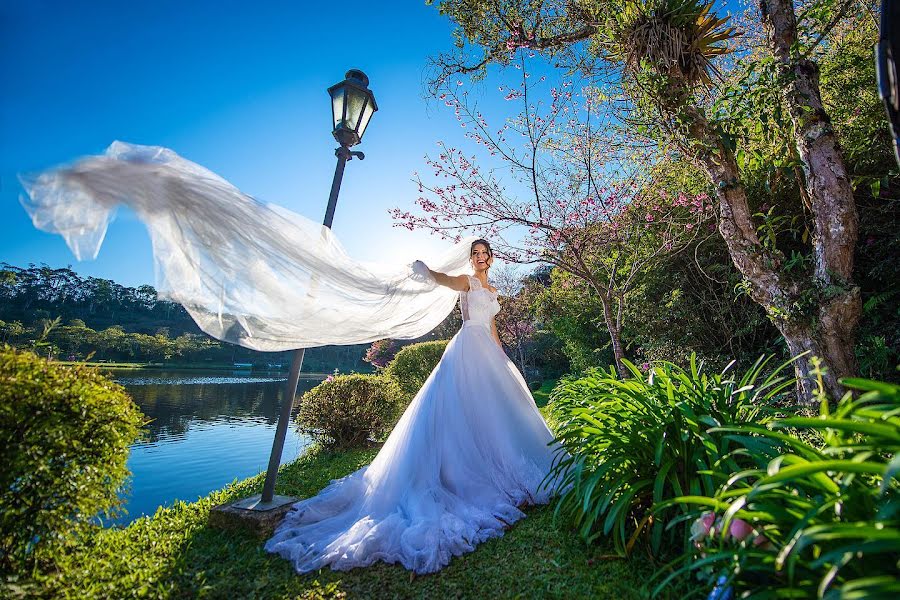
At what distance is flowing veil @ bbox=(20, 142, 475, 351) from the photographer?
2146 millimetres

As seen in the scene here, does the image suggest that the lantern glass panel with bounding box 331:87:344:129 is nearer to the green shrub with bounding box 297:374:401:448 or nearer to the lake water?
the lake water

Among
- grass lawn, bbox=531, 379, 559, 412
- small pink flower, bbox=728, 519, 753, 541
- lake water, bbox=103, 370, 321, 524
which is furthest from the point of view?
grass lawn, bbox=531, 379, 559, 412

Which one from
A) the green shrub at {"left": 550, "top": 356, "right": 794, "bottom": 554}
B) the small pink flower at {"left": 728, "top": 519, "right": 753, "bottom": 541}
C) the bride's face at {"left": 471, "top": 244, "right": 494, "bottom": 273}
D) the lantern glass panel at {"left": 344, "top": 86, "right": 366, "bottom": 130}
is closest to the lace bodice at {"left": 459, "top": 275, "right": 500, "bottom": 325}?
the bride's face at {"left": 471, "top": 244, "right": 494, "bottom": 273}

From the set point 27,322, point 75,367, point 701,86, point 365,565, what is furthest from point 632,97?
point 27,322

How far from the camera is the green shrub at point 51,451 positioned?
2.05 metres

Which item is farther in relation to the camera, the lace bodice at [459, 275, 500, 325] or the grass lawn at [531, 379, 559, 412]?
the grass lawn at [531, 379, 559, 412]

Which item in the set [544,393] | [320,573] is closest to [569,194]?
[320,573]

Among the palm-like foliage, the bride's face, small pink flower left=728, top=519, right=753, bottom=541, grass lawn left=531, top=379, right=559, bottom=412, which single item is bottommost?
grass lawn left=531, top=379, right=559, bottom=412

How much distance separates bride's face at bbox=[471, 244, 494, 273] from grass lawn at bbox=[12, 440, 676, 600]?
2421 millimetres

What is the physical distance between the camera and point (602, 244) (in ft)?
20.2

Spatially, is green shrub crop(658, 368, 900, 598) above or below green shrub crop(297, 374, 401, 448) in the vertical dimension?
above

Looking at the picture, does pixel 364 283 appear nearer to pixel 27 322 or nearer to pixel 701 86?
pixel 701 86

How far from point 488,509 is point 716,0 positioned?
4.97 meters

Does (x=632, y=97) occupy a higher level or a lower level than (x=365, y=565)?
higher
